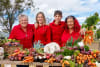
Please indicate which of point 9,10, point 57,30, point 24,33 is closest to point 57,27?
point 57,30

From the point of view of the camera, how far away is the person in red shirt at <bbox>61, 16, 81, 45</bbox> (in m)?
2.90

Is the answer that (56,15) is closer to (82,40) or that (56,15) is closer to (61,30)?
(61,30)

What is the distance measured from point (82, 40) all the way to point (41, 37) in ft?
3.06

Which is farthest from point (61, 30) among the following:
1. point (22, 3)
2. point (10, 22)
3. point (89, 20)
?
point (22, 3)

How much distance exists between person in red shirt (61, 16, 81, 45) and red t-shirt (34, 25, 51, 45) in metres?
0.31

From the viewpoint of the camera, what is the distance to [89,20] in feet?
8.61

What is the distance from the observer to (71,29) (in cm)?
296

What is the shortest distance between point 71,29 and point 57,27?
0.29m

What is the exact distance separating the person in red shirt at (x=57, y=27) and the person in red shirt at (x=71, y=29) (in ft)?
0.39

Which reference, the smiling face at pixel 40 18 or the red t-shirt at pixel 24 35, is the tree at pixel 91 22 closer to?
the smiling face at pixel 40 18

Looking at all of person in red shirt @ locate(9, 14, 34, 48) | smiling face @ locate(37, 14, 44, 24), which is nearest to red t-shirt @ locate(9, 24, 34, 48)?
person in red shirt @ locate(9, 14, 34, 48)

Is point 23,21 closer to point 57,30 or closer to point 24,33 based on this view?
point 24,33

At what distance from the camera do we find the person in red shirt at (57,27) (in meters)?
3.05

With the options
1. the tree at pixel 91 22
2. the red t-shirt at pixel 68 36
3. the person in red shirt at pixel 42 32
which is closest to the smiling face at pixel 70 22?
the red t-shirt at pixel 68 36
